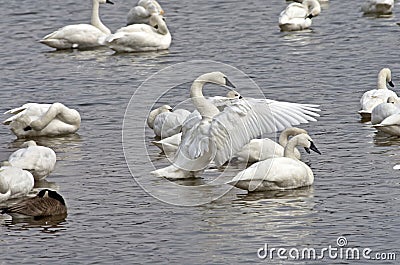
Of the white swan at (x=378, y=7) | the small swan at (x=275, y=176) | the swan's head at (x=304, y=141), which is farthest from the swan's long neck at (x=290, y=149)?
the white swan at (x=378, y=7)

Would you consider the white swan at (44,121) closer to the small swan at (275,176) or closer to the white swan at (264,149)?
the white swan at (264,149)

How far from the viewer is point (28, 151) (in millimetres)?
13281

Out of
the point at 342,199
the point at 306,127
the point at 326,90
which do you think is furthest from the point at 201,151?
the point at 326,90

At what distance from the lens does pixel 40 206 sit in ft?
38.4

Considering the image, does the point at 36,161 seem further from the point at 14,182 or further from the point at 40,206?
the point at 40,206

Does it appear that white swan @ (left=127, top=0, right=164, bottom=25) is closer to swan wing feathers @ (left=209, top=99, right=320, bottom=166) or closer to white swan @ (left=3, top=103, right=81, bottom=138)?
white swan @ (left=3, top=103, right=81, bottom=138)

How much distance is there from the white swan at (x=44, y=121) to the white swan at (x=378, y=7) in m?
11.0

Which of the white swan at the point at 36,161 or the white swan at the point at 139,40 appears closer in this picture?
the white swan at the point at 36,161

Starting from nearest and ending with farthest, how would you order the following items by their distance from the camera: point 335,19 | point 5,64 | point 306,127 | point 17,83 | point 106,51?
point 306,127 < point 17,83 < point 5,64 < point 106,51 < point 335,19

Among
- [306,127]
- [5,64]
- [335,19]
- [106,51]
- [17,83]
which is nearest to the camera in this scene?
[306,127]

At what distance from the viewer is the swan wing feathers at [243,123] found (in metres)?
12.7

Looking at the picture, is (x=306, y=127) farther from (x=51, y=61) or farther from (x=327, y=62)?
(x=51, y=61)

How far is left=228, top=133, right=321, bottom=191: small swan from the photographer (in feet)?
40.4

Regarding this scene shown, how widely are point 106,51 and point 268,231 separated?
1303cm
